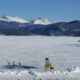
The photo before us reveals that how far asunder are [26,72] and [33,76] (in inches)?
22.5

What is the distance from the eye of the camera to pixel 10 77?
38.3 feet

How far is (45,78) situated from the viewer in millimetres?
11484

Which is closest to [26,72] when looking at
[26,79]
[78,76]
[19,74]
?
[19,74]

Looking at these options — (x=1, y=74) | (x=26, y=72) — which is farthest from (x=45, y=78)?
(x=1, y=74)

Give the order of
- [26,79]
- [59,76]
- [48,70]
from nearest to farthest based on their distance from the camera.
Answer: [26,79]
[59,76]
[48,70]

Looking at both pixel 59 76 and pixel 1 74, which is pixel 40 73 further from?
pixel 1 74

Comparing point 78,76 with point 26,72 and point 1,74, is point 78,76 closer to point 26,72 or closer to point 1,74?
point 26,72

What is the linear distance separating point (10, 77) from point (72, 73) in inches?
99.3

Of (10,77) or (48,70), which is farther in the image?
(48,70)

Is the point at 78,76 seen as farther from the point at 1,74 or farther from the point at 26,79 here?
the point at 1,74

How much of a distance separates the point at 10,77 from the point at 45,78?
1335 millimetres

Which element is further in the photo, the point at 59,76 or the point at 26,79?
the point at 59,76

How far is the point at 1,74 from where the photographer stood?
39.7ft

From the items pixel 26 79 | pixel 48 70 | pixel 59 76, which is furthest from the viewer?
pixel 48 70
